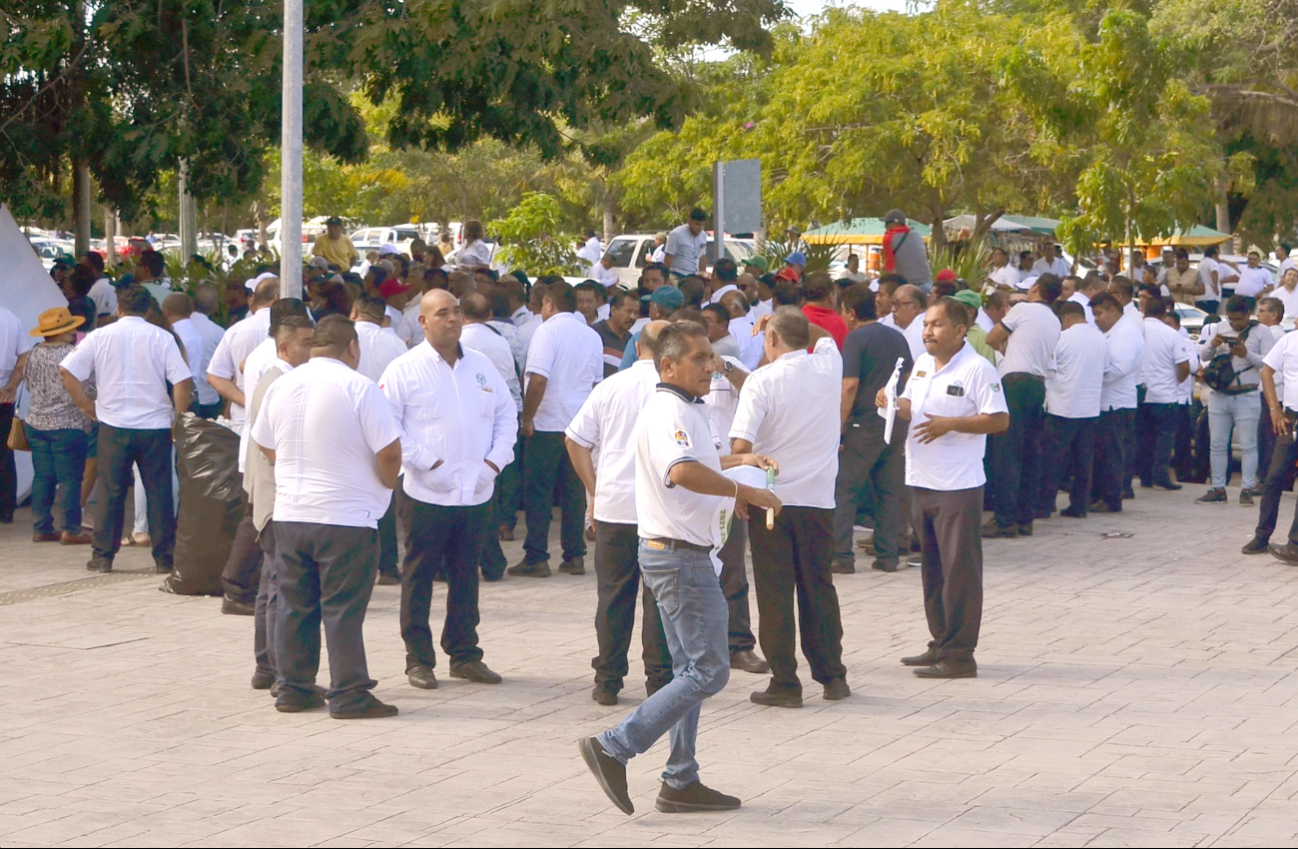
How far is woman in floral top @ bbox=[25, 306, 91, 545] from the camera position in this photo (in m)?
12.4

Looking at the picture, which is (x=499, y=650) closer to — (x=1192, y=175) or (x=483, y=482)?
(x=483, y=482)

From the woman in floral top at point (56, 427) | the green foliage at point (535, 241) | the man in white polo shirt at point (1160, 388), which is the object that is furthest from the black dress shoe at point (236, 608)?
the green foliage at point (535, 241)

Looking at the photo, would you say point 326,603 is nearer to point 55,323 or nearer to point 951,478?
point 951,478

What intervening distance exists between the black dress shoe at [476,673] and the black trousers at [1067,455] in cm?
714

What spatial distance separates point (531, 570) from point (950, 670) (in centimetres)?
388

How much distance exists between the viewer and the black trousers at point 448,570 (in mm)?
8359

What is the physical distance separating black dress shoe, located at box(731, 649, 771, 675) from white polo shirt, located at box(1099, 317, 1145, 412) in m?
6.94

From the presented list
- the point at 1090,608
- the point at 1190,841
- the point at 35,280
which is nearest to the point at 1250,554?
the point at 1090,608

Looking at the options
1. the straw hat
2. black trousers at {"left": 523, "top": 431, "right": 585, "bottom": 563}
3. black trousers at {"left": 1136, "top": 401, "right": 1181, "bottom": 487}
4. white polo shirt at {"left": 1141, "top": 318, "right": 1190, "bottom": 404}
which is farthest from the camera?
black trousers at {"left": 1136, "top": 401, "right": 1181, "bottom": 487}

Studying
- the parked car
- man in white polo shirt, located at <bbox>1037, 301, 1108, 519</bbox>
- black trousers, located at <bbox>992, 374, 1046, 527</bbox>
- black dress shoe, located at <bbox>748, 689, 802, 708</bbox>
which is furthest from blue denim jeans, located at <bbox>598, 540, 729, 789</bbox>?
the parked car

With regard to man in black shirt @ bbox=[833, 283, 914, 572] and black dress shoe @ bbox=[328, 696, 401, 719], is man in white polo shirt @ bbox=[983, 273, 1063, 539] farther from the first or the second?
black dress shoe @ bbox=[328, 696, 401, 719]

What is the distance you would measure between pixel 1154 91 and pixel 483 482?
20.1 meters

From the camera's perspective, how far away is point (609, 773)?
6133 mm

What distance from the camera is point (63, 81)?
16.8m
